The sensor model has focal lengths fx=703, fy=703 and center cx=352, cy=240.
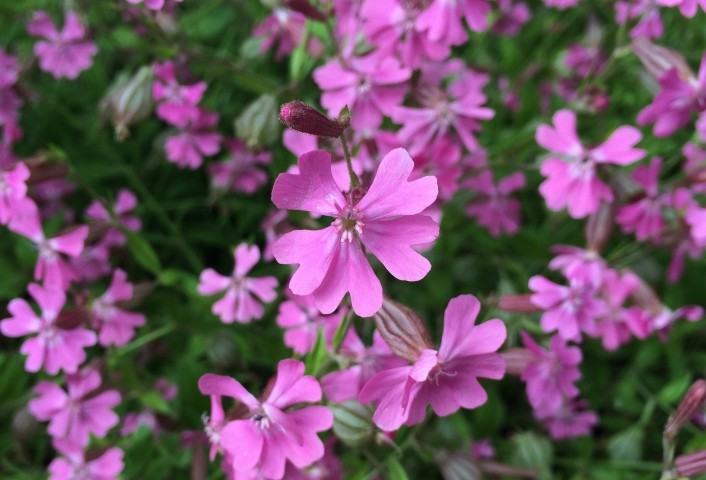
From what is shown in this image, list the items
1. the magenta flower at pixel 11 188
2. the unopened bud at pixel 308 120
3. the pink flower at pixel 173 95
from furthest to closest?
the pink flower at pixel 173 95, the magenta flower at pixel 11 188, the unopened bud at pixel 308 120

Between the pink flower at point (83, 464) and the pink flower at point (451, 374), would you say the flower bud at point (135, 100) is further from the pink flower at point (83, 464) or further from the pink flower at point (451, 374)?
the pink flower at point (451, 374)

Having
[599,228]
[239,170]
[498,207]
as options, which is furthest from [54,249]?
[599,228]

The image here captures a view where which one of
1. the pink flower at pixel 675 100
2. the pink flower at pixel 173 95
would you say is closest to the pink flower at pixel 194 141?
the pink flower at pixel 173 95

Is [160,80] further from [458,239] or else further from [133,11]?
[458,239]

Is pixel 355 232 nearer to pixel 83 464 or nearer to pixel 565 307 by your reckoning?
pixel 565 307

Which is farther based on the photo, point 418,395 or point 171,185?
point 171,185

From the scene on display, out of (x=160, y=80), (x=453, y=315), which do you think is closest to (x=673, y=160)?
(x=453, y=315)
